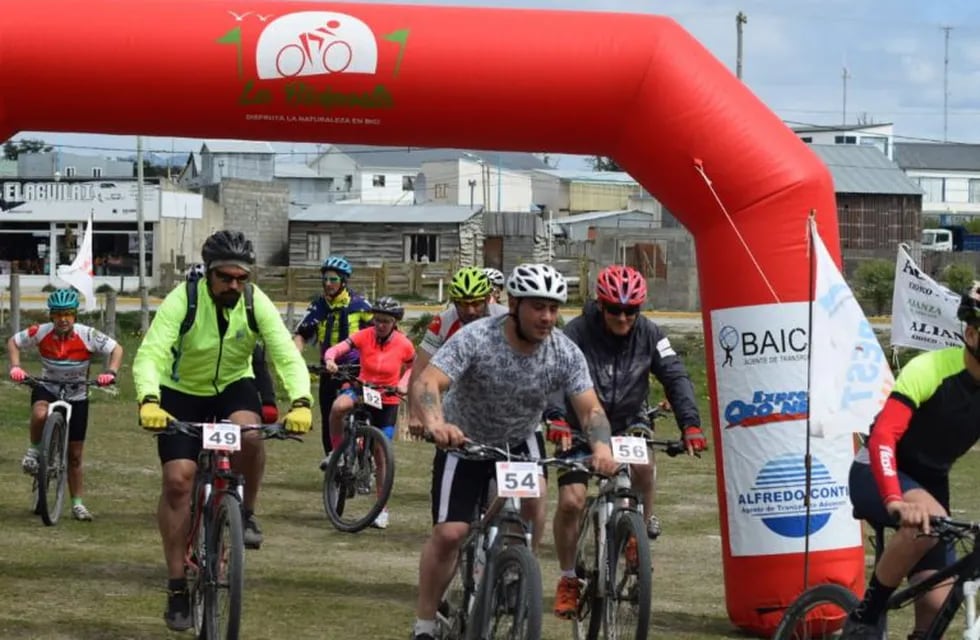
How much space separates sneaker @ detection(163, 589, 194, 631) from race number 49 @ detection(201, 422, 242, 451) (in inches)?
35.4

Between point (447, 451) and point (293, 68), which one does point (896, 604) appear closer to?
point (447, 451)

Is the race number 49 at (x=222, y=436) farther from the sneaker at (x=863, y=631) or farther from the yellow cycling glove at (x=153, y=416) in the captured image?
the sneaker at (x=863, y=631)

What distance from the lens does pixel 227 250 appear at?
357 inches

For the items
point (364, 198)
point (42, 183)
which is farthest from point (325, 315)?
point (364, 198)

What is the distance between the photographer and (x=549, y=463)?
7957 millimetres

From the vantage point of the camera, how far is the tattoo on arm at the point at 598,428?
26.9 feet

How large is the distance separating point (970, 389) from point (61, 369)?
8920mm

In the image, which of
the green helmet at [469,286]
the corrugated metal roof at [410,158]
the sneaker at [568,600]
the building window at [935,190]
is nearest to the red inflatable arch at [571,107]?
the green helmet at [469,286]

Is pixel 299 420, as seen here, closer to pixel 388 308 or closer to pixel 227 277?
pixel 227 277

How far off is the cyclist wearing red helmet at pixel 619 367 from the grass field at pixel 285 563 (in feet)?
2.25

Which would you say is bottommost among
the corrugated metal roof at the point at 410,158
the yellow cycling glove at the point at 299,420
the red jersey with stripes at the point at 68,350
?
the yellow cycling glove at the point at 299,420

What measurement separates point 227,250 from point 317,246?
218 feet

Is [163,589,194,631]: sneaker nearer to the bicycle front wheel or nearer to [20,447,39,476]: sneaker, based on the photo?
the bicycle front wheel

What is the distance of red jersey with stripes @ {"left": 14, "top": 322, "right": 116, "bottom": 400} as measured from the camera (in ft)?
46.8
